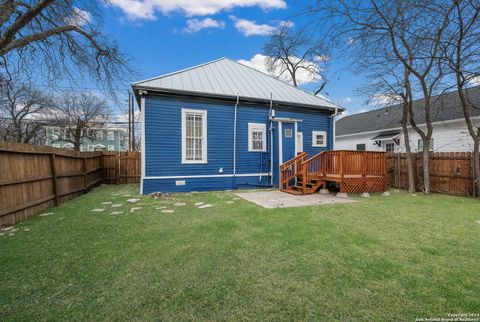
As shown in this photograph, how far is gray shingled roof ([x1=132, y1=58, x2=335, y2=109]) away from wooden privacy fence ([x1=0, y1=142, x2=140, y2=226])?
3401mm

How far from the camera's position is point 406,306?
2021 mm

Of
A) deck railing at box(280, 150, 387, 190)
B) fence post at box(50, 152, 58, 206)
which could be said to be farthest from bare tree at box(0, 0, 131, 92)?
deck railing at box(280, 150, 387, 190)

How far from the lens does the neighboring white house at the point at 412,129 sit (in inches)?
485

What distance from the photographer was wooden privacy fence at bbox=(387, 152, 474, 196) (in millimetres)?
8109

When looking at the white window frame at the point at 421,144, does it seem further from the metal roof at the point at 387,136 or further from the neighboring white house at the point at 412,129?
the metal roof at the point at 387,136

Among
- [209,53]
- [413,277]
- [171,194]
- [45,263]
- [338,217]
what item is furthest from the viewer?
[209,53]

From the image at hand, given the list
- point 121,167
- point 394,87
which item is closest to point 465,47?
point 394,87

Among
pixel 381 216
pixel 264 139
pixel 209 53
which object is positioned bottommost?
pixel 381 216

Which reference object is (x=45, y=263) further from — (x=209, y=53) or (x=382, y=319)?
(x=209, y=53)

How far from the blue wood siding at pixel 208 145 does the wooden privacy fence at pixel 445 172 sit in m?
4.73

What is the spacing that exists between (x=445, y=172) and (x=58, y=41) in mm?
13581

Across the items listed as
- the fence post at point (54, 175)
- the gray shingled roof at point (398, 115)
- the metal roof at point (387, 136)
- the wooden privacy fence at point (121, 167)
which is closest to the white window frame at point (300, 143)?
the gray shingled roof at point (398, 115)

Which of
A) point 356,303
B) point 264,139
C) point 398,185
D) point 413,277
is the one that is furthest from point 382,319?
point 398,185

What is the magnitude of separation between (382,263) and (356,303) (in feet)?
3.48
